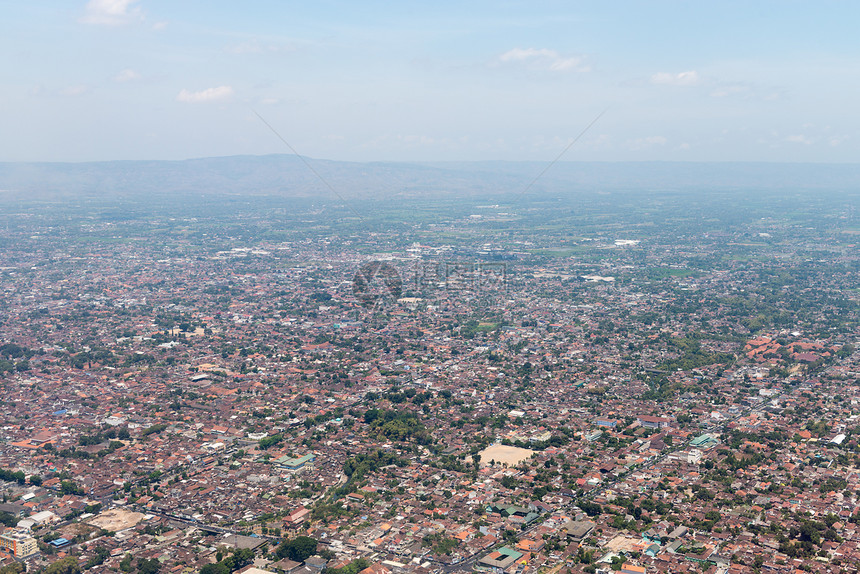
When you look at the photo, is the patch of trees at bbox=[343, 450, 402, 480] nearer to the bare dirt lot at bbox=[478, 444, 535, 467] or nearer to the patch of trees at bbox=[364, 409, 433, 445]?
the patch of trees at bbox=[364, 409, 433, 445]

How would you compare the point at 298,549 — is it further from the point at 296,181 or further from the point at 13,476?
the point at 296,181

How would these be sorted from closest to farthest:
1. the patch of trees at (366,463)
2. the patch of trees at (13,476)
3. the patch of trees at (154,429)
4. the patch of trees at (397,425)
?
the patch of trees at (13,476), the patch of trees at (366,463), the patch of trees at (397,425), the patch of trees at (154,429)

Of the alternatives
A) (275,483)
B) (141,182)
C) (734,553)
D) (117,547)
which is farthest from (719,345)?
(141,182)

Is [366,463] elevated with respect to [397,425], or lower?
lower

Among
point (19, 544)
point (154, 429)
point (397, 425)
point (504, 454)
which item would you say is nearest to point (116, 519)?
point (19, 544)

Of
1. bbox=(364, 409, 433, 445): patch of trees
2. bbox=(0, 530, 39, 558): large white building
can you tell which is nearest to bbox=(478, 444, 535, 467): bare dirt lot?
bbox=(364, 409, 433, 445): patch of trees

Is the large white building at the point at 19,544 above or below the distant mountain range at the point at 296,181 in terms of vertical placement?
below

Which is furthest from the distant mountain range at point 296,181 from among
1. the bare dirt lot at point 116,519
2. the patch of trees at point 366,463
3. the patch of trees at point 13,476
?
the bare dirt lot at point 116,519

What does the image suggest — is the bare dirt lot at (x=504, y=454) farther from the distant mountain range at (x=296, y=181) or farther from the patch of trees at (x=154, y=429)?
the distant mountain range at (x=296, y=181)

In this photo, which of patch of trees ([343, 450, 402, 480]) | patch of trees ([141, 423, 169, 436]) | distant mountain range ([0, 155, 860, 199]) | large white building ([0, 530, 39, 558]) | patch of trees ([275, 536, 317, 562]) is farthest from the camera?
distant mountain range ([0, 155, 860, 199])
